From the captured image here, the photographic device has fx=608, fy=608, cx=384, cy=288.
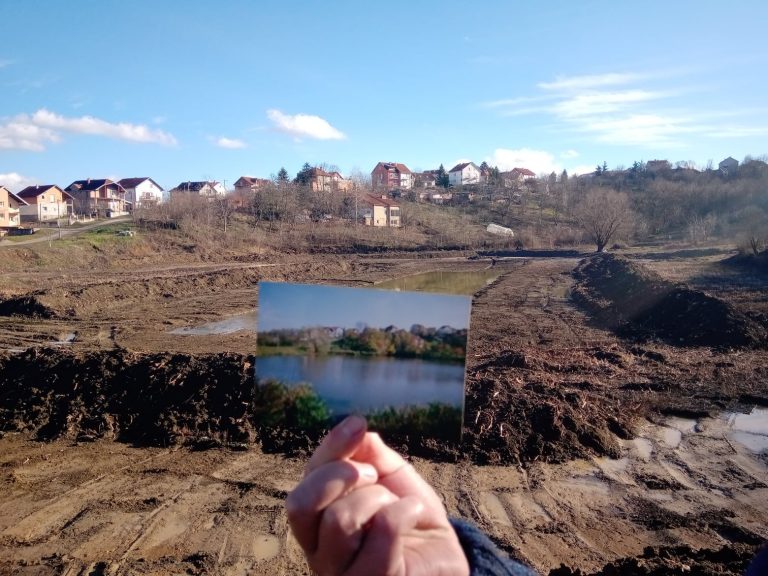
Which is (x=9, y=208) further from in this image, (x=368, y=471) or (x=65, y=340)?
(x=368, y=471)

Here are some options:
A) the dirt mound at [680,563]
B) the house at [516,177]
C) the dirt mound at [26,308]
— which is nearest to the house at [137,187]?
the house at [516,177]

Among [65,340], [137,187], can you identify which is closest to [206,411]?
[65,340]

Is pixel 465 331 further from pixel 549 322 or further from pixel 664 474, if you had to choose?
pixel 549 322

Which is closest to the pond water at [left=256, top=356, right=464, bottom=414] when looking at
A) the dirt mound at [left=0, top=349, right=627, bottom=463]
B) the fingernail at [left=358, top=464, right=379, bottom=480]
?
the fingernail at [left=358, top=464, right=379, bottom=480]

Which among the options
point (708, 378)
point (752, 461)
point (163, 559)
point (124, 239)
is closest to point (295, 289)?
point (163, 559)

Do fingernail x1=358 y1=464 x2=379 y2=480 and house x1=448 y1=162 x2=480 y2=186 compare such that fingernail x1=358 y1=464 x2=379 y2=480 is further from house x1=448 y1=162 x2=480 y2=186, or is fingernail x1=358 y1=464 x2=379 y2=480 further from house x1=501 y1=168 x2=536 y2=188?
house x1=448 y1=162 x2=480 y2=186
